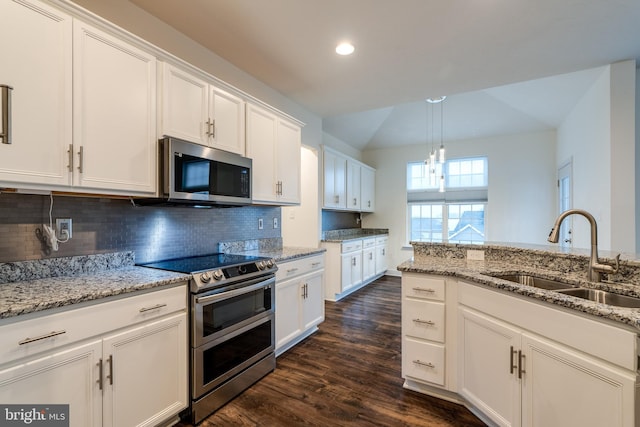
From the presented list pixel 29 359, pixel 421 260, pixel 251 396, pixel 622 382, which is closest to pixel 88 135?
pixel 29 359

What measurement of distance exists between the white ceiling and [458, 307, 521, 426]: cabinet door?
210 cm

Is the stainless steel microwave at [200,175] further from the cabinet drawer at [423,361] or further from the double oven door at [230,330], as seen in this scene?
the cabinet drawer at [423,361]

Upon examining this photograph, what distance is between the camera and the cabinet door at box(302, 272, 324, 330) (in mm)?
2951

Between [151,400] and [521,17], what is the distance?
11.3 ft

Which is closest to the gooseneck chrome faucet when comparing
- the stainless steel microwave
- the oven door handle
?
the oven door handle

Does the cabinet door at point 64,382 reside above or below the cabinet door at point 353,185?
Answer: below

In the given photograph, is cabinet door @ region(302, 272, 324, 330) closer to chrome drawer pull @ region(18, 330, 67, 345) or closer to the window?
chrome drawer pull @ region(18, 330, 67, 345)

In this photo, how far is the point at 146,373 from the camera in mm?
1587

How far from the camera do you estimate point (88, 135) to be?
158cm

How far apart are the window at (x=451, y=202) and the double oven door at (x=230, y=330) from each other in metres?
4.13

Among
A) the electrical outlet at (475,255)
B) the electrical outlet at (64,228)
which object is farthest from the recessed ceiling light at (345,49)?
the electrical outlet at (64,228)

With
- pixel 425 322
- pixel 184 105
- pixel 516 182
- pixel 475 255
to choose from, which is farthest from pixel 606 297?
pixel 516 182

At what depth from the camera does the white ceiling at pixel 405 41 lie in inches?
80.7

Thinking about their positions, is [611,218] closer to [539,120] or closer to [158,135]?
[539,120]
